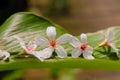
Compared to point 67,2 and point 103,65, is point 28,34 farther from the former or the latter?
point 67,2

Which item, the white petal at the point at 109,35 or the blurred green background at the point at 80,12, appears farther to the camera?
the blurred green background at the point at 80,12

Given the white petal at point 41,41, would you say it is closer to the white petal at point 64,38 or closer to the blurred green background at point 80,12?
the white petal at point 64,38

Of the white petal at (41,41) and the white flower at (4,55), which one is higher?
the white petal at (41,41)

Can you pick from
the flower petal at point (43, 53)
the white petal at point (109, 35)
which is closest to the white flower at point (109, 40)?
the white petal at point (109, 35)

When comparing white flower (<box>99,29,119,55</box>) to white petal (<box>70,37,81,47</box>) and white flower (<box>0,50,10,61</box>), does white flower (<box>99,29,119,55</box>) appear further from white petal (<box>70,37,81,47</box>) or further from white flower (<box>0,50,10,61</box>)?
white flower (<box>0,50,10,61</box>)

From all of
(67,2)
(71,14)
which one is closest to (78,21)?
(71,14)

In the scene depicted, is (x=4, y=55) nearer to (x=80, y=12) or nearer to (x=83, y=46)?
(x=83, y=46)

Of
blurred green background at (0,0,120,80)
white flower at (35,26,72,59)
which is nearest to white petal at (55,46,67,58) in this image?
white flower at (35,26,72,59)

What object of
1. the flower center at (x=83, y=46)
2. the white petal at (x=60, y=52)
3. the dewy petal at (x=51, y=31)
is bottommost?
the white petal at (x=60, y=52)
